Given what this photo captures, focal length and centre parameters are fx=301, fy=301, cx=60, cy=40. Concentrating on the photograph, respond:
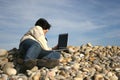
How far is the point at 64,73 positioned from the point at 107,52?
19.2 ft

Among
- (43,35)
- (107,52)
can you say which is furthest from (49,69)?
(107,52)

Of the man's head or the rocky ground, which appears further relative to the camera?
the man's head

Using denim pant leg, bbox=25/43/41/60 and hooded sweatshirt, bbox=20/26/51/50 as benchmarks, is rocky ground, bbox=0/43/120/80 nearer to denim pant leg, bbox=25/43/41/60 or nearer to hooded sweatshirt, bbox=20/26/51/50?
denim pant leg, bbox=25/43/41/60

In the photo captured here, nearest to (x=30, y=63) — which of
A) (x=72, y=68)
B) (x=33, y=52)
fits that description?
(x=33, y=52)

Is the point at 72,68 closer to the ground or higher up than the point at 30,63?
closer to the ground

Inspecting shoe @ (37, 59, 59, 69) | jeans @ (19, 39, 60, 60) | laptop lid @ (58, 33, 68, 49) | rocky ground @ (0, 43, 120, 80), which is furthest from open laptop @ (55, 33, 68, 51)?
shoe @ (37, 59, 59, 69)

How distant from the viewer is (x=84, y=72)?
9.57 meters

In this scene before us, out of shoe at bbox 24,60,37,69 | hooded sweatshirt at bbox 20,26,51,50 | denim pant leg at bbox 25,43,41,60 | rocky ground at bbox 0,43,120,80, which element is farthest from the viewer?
hooded sweatshirt at bbox 20,26,51,50

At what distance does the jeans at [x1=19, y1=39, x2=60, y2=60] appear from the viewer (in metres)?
8.70

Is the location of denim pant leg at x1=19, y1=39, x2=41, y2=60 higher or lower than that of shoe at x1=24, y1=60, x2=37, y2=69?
higher

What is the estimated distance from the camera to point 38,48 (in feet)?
29.2

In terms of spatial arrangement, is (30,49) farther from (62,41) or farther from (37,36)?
(62,41)

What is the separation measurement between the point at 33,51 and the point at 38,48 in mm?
212

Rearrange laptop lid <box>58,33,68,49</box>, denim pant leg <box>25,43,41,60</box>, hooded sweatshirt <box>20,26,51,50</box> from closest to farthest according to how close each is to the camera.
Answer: denim pant leg <box>25,43,41,60</box>, hooded sweatshirt <box>20,26,51,50</box>, laptop lid <box>58,33,68,49</box>
